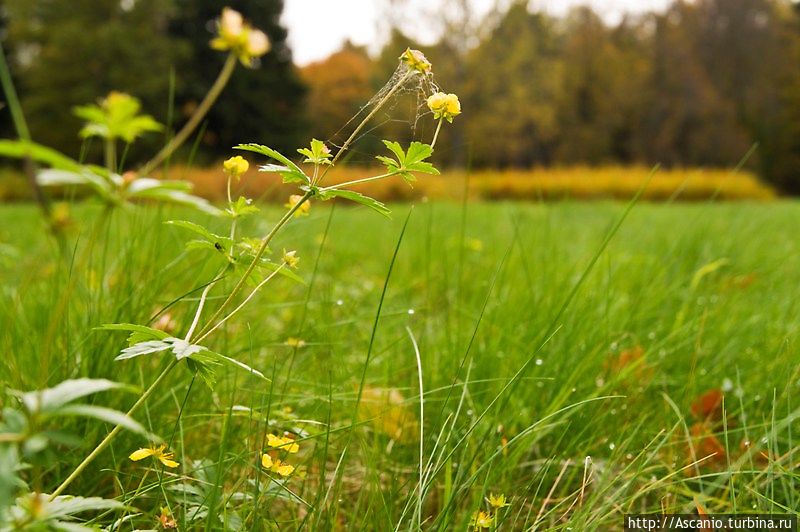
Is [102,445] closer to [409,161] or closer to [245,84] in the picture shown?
[409,161]

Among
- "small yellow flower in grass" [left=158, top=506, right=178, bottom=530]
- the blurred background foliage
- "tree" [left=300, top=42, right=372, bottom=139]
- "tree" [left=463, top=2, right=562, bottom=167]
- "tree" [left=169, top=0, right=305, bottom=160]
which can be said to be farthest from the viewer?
"tree" [left=300, top=42, right=372, bottom=139]

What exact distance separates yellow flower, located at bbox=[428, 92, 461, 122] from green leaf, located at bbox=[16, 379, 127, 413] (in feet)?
Result: 1.24

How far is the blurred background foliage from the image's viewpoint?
17.6 meters

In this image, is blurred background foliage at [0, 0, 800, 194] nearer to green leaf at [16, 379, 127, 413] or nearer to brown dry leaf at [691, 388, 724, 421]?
brown dry leaf at [691, 388, 724, 421]

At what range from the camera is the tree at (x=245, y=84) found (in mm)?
19625

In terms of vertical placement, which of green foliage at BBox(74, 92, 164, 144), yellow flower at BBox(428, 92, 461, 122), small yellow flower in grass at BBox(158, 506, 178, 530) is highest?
yellow flower at BBox(428, 92, 461, 122)

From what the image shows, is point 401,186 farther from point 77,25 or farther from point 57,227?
point 77,25

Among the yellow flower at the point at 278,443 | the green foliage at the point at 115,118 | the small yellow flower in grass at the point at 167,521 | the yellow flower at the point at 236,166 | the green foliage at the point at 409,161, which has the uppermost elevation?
the green foliage at the point at 115,118

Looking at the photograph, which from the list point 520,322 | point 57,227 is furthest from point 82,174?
point 520,322

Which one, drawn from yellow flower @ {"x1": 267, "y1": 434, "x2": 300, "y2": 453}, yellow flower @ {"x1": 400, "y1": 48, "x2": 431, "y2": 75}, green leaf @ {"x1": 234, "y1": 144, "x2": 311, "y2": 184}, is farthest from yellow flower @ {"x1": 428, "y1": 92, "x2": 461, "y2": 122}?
yellow flower @ {"x1": 267, "y1": 434, "x2": 300, "y2": 453}

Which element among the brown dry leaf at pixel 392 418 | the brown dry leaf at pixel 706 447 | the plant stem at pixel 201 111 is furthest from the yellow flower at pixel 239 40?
the brown dry leaf at pixel 706 447

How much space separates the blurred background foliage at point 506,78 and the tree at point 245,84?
51 millimetres

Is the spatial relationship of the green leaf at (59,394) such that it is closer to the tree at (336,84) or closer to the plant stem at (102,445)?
the plant stem at (102,445)

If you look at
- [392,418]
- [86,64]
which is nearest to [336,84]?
[86,64]
